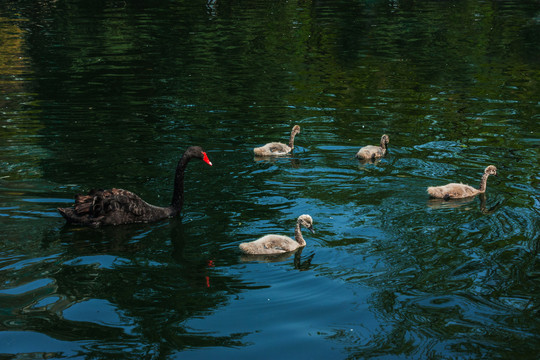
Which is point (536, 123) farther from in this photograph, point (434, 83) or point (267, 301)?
point (267, 301)

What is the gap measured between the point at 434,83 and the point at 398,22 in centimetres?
1475

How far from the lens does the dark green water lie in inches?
290

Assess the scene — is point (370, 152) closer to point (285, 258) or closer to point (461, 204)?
point (461, 204)

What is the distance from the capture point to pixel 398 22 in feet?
113

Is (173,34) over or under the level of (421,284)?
over

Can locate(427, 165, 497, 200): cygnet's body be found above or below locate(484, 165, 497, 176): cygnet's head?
below

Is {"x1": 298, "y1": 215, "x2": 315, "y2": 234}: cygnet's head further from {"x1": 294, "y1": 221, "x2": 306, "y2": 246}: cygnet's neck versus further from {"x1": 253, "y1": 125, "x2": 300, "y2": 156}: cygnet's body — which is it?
{"x1": 253, "y1": 125, "x2": 300, "y2": 156}: cygnet's body

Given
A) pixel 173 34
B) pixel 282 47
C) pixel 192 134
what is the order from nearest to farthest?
1. pixel 192 134
2. pixel 282 47
3. pixel 173 34

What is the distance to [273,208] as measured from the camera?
1074cm

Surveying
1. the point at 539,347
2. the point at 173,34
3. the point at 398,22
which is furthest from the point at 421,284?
the point at 398,22

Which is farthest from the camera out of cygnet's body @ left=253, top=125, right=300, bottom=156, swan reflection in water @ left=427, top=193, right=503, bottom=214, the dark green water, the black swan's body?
cygnet's body @ left=253, top=125, right=300, bottom=156

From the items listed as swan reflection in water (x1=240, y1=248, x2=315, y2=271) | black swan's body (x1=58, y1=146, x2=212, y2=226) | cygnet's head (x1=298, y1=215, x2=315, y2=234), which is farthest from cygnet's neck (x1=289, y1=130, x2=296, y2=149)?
swan reflection in water (x1=240, y1=248, x2=315, y2=271)

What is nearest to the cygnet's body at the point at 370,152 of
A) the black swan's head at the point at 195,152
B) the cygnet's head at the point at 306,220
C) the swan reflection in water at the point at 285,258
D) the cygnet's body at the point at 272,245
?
the black swan's head at the point at 195,152

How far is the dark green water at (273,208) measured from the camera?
24.1 feet
